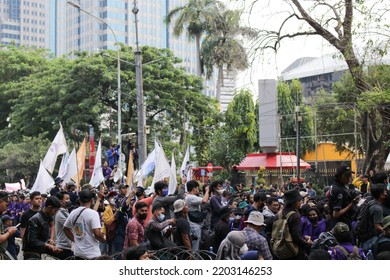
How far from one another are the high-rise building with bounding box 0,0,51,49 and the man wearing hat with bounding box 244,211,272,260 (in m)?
141

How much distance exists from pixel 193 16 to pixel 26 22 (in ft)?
335

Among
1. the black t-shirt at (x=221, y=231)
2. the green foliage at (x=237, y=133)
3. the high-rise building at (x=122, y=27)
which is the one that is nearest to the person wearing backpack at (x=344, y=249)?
the black t-shirt at (x=221, y=231)

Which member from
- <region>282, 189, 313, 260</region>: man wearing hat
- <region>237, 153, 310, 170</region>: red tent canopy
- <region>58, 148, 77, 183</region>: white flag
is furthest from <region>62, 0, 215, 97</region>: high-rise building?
<region>282, 189, 313, 260</region>: man wearing hat

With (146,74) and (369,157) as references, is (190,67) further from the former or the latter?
(369,157)

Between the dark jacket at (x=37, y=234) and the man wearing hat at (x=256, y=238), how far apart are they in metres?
2.85

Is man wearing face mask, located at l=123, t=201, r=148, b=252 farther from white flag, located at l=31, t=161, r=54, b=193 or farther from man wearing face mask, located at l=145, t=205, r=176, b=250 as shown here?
white flag, located at l=31, t=161, r=54, b=193

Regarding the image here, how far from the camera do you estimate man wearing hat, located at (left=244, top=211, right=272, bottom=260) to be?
7.31 metres

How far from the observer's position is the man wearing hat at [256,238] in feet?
24.0

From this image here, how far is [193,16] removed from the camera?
165 feet

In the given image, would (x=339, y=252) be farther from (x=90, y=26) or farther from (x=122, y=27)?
(x=90, y=26)

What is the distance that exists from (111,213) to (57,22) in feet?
433

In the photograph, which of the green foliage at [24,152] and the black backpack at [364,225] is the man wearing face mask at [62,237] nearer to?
the black backpack at [364,225]

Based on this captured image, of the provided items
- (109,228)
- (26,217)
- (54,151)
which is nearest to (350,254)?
(26,217)
